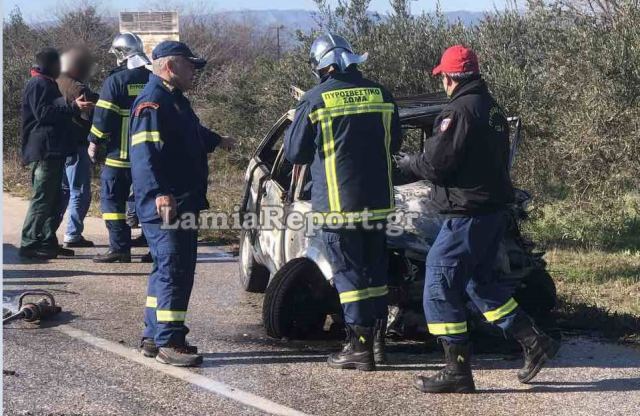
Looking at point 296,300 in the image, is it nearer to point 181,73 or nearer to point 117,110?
point 181,73

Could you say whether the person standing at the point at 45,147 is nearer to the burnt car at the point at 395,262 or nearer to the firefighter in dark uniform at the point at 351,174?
the burnt car at the point at 395,262

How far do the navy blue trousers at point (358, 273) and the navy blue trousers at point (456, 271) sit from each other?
435 millimetres

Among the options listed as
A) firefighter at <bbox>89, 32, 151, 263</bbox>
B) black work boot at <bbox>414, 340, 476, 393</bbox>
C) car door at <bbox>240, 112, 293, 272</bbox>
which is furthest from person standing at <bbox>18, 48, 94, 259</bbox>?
black work boot at <bbox>414, 340, 476, 393</bbox>

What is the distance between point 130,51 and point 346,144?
384 cm

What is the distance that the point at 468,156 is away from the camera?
17.7ft

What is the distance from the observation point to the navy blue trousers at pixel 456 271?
5.44m

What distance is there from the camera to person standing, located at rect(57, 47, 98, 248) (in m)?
9.52

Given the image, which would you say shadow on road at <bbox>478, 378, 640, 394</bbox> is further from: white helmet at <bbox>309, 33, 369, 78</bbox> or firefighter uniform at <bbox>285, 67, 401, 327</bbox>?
white helmet at <bbox>309, 33, 369, 78</bbox>

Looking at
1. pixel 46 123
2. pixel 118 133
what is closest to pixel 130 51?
pixel 118 133

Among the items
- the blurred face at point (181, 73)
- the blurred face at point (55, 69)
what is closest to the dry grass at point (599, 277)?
the blurred face at point (181, 73)

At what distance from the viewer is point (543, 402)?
5.29m

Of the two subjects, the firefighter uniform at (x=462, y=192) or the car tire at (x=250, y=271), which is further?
the car tire at (x=250, y=271)

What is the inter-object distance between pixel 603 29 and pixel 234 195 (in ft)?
18.1

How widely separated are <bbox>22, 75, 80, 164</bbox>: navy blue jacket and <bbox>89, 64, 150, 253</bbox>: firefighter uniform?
48 centimetres
